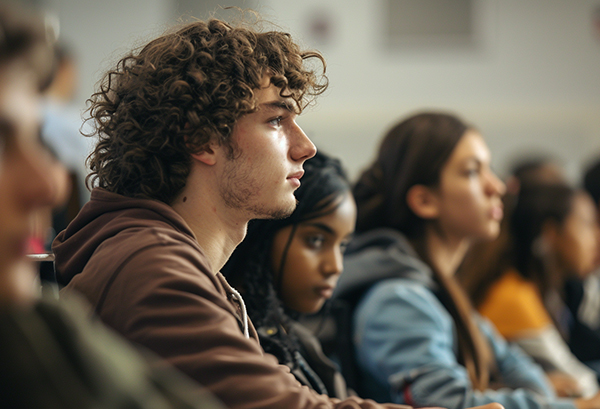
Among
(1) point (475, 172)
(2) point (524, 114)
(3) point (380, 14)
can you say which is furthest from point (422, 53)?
(1) point (475, 172)

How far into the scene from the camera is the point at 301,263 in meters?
1.57

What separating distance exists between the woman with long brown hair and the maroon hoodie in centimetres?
73

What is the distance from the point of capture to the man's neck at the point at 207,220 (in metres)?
1.18

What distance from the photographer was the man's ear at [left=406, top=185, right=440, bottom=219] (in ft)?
6.73

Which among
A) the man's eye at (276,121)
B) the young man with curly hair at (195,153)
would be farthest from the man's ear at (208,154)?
the man's eye at (276,121)

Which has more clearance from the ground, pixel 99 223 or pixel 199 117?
pixel 199 117

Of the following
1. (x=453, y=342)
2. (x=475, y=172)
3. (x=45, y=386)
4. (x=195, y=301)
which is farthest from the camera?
(x=475, y=172)

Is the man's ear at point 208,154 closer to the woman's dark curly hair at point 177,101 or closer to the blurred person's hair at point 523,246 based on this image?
the woman's dark curly hair at point 177,101

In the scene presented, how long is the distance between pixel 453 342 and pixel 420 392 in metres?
0.38

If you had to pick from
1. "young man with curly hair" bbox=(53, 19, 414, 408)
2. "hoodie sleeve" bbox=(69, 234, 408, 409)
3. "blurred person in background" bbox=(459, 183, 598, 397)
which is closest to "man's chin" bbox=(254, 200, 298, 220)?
"young man with curly hair" bbox=(53, 19, 414, 408)

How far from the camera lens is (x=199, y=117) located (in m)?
1.18

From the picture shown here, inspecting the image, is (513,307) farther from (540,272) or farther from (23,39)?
(23,39)

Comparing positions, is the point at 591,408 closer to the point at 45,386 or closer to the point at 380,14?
the point at 45,386

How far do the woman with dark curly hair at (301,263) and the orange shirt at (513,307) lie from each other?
1.22 meters
